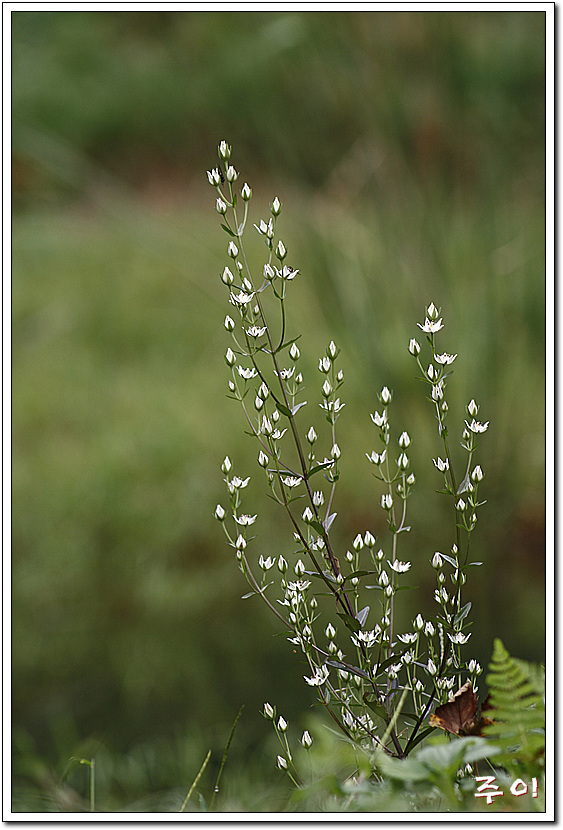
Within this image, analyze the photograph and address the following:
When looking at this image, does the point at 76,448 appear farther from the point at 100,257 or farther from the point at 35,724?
the point at 100,257

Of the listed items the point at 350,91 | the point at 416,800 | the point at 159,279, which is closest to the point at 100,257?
the point at 159,279

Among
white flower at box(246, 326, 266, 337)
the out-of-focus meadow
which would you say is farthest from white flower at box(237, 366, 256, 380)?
the out-of-focus meadow

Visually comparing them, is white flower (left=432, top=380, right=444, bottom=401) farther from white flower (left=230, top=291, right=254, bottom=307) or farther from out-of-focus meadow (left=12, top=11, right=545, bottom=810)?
out-of-focus meadow (left=12, top=11, right=545, bottom=810)

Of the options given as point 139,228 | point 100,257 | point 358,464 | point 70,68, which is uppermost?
point 70,68

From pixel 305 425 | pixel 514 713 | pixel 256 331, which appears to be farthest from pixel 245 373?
pixel 305 425

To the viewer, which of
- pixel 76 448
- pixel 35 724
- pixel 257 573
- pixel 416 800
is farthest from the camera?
pixel 76 448

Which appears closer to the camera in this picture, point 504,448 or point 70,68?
point 504,448

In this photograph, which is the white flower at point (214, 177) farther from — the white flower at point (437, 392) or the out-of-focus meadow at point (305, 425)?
the out-of-focus meadow at point (305, 425)

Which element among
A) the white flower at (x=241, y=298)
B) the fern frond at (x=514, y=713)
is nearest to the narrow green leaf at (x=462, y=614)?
the fern frond at (x=514, y=713)
